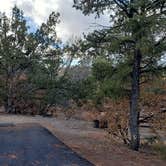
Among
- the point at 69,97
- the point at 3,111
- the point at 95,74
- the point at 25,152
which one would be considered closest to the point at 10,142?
the point at 25,152

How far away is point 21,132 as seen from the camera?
12.5 metres

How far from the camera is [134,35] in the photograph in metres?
10.0

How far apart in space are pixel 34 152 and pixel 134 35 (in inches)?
170

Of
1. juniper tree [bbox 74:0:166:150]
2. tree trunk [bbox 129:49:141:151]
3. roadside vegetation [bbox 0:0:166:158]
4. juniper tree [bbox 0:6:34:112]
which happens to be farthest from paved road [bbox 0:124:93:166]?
juniper tree [bbox 0:6:34:112]

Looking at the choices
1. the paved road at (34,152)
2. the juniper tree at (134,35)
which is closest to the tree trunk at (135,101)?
the juniper tree at (134,35)

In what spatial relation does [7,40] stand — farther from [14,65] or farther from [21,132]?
[21,132]

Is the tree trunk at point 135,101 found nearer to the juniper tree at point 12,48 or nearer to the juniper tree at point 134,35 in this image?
the juniper tree at point 134,35

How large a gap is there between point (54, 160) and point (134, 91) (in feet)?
15.2

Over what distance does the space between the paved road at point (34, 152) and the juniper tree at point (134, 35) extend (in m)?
3.20

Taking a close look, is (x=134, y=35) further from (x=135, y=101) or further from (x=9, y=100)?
(x=9, y=100)

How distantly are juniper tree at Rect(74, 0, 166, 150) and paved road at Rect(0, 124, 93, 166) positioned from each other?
3.20m

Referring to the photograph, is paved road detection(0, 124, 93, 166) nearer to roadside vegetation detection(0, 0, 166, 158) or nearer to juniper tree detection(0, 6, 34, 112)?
roadside vegetation detection(0, 0, 166, 158)

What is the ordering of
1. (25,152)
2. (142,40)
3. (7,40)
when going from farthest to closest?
(7,40) < (142,40) < (25,152)

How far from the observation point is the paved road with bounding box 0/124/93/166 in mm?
7711
